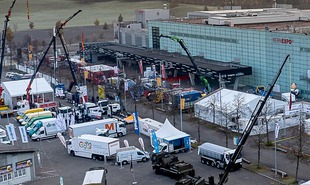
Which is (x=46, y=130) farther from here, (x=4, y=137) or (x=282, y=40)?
(x=282, y=40)

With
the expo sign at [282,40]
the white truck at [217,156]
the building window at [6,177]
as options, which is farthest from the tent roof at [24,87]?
the white truck at [217,156]

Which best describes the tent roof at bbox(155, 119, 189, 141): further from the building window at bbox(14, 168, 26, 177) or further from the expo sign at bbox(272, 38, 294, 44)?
the expo sign at bbox(272, 38, 294, 44)

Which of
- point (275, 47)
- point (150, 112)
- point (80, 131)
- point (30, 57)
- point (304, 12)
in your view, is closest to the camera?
point (80, 131)

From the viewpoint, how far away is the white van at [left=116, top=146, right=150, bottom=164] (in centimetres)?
1102

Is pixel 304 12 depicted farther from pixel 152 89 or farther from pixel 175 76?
pixel 152 89

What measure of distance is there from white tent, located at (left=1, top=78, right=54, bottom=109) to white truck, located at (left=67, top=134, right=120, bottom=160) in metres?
5.10

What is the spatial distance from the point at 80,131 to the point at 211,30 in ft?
30.0

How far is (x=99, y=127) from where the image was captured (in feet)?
42.5

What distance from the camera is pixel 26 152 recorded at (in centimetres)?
1033

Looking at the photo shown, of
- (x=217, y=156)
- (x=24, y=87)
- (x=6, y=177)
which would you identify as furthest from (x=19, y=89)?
(x=217, y=156)

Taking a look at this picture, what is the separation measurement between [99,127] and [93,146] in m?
1.42

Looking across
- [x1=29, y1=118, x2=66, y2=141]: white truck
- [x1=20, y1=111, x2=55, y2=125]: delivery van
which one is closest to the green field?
[x1=20, y1=111, x2=55, y2=125]: delivery van

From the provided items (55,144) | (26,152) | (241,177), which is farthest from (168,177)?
(55,144)

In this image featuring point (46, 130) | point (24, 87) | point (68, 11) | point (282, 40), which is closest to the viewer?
point (46, 130)
